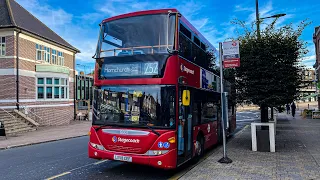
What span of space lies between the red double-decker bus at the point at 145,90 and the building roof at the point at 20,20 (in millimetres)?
17982

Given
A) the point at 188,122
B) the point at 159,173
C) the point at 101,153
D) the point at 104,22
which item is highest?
the point at 104,22

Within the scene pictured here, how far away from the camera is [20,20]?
25.0m

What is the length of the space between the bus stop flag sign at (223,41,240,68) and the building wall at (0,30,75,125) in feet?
63.1

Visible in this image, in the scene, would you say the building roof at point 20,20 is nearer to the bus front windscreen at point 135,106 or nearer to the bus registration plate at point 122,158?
the bus front windscreen at point 135,106

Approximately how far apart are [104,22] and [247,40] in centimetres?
591

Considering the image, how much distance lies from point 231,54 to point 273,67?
252cm

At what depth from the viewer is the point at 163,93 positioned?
22.9 feet

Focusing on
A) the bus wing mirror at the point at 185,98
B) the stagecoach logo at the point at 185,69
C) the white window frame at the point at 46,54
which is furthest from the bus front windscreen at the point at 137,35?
the white window frame at the point at 46,54

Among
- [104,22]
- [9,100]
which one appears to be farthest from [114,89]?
[9,100]

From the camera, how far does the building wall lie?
22578mm

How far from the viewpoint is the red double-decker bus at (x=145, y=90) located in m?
6.94

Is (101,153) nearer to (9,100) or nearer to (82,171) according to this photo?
(82,171)

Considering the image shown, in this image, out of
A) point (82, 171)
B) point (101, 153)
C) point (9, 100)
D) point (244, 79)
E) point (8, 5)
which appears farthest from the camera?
point (8, 5)

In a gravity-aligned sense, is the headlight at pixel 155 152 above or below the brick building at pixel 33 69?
below
